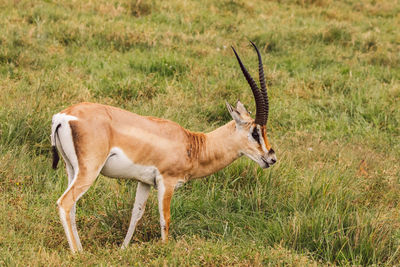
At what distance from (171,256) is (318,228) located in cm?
121

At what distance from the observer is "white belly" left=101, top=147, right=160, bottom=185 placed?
12.5 ft

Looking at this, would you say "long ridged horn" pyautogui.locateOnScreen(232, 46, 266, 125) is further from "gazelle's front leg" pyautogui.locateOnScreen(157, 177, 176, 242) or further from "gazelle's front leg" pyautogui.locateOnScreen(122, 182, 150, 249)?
"gazelle's front leg" pyautogui.locateOnScreen(122, 182, 150, 249)

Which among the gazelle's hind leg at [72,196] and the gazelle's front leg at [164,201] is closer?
the gazelle's hind leg at [72,196]

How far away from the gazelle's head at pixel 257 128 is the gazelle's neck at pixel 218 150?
7 centimetres

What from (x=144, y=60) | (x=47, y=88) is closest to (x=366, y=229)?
(x=47, y=88)

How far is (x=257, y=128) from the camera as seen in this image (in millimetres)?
4242

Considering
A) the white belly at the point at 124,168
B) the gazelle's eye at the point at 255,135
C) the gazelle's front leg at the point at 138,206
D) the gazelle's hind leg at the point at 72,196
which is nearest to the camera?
the gazelle's hind leg at the point at 72,196

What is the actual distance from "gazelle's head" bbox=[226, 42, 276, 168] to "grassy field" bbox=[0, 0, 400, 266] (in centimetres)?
49

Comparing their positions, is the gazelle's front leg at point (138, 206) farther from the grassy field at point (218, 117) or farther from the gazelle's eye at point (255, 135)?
the gazelle's eye at point (255, 135)

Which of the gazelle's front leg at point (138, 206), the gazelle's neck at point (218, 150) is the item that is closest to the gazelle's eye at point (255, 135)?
the gazelle's neck at point (218, 150)

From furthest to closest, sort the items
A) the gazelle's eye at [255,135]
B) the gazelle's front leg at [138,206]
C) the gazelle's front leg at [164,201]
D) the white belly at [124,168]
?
the gazelle's eye at [255,135] < the gazelle's front leg at [138,206] < the gazelle's front leg at [164,201] < the white belly at [124,168]

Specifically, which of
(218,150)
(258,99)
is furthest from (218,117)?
(258,99)

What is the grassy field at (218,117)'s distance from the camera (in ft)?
12.7

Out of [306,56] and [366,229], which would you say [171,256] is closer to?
Result: [366,229]
